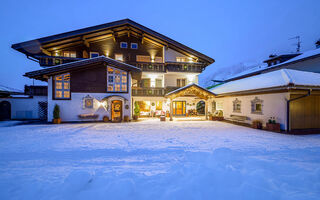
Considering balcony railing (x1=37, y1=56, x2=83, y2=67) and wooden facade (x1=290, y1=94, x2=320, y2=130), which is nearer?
wooden facade (x1=290, y1=94, x2=320, y2=130)

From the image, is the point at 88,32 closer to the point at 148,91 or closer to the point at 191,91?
the point at 148,91

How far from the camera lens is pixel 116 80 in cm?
1428

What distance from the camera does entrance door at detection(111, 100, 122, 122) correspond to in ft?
46.1

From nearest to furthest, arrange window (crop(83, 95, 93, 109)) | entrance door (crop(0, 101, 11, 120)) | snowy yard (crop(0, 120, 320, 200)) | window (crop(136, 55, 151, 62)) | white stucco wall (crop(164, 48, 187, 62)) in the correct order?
snowy yard (crop(0, 120, 320, 200)) < window (crop(83, 95, 93, 109)) < entrance door (crop(0, 101, 11, 120)) < window (crop(136, 55, 151, 62)) < white stucco wall (crop(164, 48, 187, 62))

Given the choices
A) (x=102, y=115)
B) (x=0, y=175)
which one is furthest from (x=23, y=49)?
(x=0, y=175)

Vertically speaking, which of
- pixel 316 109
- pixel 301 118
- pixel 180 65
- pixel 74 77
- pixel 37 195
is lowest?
pixel 37 195

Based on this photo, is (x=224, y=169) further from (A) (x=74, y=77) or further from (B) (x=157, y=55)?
(B) (x=157, y=55)

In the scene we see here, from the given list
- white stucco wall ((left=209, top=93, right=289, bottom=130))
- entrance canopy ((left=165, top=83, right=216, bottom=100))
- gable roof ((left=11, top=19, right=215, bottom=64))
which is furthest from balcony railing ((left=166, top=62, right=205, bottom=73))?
white stucco wall ((left=209, top=93, right=289, bottom=130))

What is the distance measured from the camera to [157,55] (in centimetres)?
1984

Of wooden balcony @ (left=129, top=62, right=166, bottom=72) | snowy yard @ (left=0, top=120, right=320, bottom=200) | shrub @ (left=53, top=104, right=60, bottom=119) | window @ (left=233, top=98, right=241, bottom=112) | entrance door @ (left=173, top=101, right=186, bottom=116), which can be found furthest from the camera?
entrance door @ (left=173, top=101, right=186, bottom=116)

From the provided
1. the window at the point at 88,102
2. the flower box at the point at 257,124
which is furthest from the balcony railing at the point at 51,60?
the flower box at the point at 257,124

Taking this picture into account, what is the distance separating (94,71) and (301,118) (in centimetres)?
1823

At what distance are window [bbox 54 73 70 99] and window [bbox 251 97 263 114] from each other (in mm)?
17787

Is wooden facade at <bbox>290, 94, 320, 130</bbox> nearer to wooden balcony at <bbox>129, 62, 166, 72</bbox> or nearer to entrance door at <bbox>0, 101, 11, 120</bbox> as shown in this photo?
wooden balcony at <bbox>129, 62, 166, 72</bbox>
